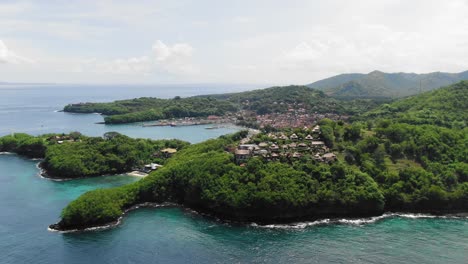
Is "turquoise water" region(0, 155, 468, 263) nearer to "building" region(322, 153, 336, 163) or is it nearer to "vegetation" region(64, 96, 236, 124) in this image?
"building" region(322, 153, 336, 163)

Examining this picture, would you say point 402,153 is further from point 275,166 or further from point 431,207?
point 275,166

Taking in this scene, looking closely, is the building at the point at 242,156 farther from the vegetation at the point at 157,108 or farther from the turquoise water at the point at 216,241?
the vegetation at the point at 157,108

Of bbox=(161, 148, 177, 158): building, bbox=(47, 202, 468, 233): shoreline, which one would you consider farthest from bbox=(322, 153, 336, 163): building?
bbox=(161, 148, 177, 158): building

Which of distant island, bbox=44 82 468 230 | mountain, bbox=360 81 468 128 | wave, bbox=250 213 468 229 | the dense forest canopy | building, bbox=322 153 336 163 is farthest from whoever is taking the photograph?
the dense forest canopy

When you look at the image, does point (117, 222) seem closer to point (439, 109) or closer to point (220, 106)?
point (439, 109)

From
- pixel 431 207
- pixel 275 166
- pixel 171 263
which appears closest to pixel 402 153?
pixel 431 207
